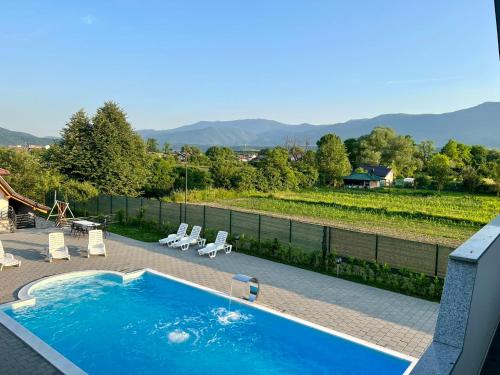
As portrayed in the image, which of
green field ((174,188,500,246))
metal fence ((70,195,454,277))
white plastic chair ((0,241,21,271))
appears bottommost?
green field ((174,188,500,246))

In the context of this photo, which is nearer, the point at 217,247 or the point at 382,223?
the point at 217,247

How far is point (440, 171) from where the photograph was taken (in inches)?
1802

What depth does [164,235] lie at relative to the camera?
54.1 feet

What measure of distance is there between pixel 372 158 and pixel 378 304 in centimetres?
6085

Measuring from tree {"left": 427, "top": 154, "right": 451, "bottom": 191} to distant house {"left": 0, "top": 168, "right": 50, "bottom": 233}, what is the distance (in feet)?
141

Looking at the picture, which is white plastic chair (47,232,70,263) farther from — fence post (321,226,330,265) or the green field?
the green field

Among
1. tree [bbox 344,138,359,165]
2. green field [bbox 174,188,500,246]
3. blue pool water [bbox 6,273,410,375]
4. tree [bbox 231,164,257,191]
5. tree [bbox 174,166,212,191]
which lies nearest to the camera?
blue pool water [bbox 6,273,410,375]

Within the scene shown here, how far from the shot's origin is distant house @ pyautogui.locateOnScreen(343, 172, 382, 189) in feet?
175

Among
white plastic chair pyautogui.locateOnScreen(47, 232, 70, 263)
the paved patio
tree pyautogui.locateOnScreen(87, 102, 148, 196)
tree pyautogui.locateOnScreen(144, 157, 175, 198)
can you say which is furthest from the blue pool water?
tree pyautogui.locateOnScreen(144, 157, 175, 198)

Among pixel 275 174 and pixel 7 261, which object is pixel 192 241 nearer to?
pixel 7 261

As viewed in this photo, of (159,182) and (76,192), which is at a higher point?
(76,192)

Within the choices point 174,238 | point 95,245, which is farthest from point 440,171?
point 95,245

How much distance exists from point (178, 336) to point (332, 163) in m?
49.8

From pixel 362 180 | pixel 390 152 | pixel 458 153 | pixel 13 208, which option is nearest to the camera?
pixel 13 208
